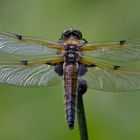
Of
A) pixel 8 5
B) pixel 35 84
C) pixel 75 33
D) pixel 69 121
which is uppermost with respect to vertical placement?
pixel 8 5

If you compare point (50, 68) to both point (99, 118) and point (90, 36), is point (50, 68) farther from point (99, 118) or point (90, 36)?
point (90, 36)

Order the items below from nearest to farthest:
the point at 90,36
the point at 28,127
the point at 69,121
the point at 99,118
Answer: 1. the point at 69,121
2. the point at 99,118
3. the point at 28,127
4. the point at 90,36

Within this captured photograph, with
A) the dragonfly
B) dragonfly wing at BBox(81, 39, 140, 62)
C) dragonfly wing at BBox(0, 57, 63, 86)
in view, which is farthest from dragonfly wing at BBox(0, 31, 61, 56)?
dragonfly wing at BBox(81, 39, 140, 62)

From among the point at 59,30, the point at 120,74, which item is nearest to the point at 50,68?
the point at 120,74

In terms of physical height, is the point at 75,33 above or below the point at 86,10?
below

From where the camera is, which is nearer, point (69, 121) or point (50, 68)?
point (69, 121)

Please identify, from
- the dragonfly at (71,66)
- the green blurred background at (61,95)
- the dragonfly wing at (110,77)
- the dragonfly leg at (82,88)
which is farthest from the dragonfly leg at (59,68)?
the green blurred background at (61,95)

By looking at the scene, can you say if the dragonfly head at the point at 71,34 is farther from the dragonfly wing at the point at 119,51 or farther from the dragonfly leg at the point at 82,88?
the dragonfly leg at the point at 82,88

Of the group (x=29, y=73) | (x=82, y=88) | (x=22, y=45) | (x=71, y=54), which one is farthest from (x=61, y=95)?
(x=82, y=88)

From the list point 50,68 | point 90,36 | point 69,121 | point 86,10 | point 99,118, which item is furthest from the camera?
point 86,10
